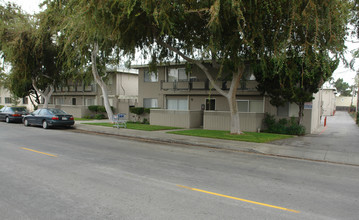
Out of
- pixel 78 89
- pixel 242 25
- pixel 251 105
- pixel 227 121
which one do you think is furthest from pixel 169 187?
pixel 78 89

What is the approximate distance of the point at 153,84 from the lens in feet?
79.0

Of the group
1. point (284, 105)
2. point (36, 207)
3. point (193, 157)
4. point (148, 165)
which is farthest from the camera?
point (284, 105)

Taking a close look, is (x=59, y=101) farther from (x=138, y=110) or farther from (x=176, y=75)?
(x=176, y=75)

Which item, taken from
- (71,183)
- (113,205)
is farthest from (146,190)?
(71,183)

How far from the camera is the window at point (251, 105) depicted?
1903 centimetres

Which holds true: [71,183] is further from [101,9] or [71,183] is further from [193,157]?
[101,9]

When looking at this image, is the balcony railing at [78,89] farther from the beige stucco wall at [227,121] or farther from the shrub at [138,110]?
the beige stucco wall at [227,121]

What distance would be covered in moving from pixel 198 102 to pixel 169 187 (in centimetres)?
1624

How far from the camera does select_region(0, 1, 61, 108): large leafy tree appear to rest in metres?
21.2

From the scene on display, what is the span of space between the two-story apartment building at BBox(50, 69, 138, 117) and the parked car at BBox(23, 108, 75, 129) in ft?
27.1

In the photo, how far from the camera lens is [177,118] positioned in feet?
64.7

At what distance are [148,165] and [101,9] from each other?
7.20 meters

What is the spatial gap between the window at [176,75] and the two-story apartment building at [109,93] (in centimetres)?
602

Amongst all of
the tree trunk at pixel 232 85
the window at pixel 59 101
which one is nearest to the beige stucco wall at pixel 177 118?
the tree trunk at pixel 232 85
